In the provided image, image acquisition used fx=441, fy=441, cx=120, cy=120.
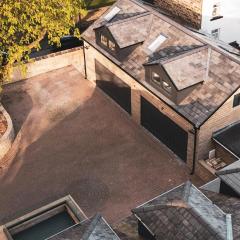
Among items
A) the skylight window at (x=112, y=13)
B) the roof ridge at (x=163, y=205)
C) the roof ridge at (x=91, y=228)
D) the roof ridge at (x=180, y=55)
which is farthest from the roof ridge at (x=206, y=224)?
the skylight window at (x=112, y=13)

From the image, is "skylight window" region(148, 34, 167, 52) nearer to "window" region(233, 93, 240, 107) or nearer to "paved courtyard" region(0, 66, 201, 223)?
"paved courtyard" region(0, 66, 201, 223)

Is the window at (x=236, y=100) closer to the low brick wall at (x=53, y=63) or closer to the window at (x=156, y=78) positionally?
the window at (x=156, y=78)

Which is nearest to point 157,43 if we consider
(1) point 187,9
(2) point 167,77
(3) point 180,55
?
(3) point 180,55

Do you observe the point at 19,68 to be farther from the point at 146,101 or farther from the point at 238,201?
the point at 238,201

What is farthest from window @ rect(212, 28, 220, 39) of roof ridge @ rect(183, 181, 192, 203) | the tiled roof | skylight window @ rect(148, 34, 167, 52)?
roof ridge @ rect(183, 181, 192, 203)

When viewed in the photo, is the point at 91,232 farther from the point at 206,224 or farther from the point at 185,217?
the point at 206,224

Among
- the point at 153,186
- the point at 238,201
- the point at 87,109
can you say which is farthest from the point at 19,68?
the point at 238,201
